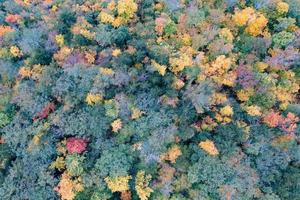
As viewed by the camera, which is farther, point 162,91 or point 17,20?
point 17,20

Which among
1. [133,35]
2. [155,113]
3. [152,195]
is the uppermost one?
[133,35]

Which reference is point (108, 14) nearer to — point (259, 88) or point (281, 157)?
point (259, 88)

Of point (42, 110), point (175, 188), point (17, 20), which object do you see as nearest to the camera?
point (175, 188)

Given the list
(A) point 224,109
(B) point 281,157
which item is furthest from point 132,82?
(B) point 281,157

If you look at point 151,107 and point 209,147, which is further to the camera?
point 151,107

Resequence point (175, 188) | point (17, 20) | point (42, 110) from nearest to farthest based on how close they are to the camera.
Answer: point (175, 188) < point (42, 110) < point (17, 20)

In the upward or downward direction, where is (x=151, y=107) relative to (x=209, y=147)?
upward

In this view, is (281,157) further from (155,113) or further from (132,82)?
(132,82)

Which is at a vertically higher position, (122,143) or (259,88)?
(259,88)
